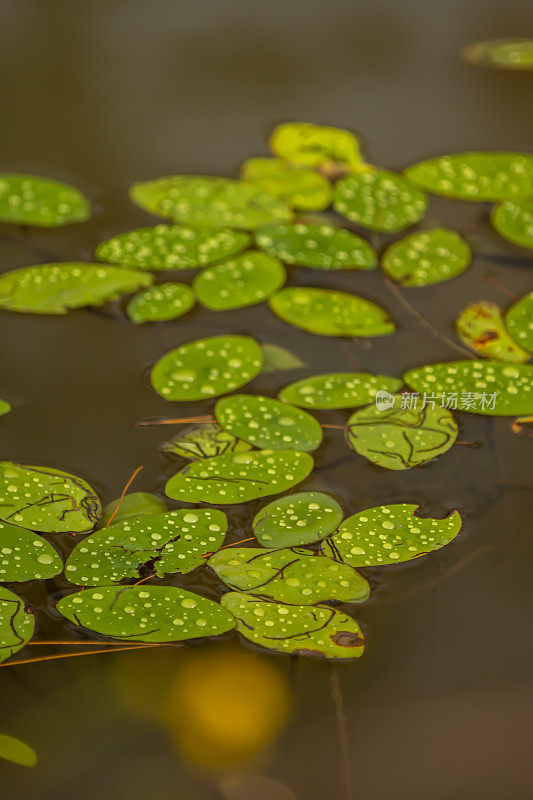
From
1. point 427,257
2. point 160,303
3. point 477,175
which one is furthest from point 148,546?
point 477,175

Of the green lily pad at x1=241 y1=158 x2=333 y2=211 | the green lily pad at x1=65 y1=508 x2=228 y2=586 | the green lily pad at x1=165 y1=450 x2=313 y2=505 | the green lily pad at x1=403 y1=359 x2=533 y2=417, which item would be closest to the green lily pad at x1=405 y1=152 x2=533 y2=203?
the green lily pad at x1=241 y1=158 x2=333 y2=211

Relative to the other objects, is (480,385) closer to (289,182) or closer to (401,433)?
(401,433)

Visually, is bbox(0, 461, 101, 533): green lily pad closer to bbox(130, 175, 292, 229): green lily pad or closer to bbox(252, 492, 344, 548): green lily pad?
bbox(252, 492, 344, 548): green lily pad

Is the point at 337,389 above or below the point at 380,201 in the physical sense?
below

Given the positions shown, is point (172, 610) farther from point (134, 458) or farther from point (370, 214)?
point (370, 214)

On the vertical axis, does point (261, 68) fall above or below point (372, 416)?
above

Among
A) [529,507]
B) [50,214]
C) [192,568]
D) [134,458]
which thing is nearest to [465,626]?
[529,507]
